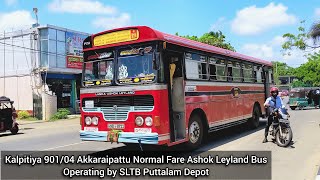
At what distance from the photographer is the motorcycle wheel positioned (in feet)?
35.7

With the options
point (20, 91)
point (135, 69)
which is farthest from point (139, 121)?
point (20, 91)

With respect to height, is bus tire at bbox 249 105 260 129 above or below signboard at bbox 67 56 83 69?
below

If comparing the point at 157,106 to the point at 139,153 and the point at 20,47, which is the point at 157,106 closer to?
the point at 139,153

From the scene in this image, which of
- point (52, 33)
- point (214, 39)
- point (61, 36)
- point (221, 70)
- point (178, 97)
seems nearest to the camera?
point (178, 97)

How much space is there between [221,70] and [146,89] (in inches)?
174

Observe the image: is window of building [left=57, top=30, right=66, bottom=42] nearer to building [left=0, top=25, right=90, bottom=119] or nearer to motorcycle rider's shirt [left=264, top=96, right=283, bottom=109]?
building [left=0, top=25, right=90, bottom=119]

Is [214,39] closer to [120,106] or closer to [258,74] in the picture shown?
[258,74]

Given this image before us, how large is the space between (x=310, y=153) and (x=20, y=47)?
28.1 m

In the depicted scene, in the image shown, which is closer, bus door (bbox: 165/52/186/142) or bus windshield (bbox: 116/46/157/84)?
bus windshield (bbox: 116/46/157/84)

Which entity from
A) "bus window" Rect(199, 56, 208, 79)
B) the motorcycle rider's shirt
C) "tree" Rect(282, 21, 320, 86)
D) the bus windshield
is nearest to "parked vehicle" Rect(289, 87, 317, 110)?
"tree" Rect(282, 21, 320, 86)

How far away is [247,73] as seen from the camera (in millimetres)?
15266

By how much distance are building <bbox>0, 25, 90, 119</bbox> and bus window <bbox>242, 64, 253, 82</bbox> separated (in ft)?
65.1

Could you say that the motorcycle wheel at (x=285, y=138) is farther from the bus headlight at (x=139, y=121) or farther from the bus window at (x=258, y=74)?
the bus window at (x=258, y=74)

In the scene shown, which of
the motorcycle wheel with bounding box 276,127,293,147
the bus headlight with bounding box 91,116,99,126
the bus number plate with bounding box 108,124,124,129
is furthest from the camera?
the motorcycle wheel with bounding box 276,127,293,147
